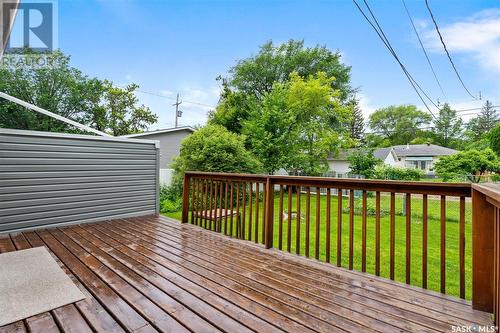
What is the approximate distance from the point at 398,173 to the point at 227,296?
10.2m

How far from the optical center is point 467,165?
10930 millimetres

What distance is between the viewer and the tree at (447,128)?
27.8 meters

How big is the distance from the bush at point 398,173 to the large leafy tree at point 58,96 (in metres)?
13.4

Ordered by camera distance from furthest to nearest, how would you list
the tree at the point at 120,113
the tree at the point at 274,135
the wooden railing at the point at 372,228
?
the tree at the point at 120,113 → the tree at the point at 274,135 → the wooden railing at the point at 372,228

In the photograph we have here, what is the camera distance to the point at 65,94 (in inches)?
448

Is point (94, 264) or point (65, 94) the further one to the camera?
point (65, 94)

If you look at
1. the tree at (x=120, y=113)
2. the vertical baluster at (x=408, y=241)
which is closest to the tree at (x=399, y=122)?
the tree at (x=120, y=113)

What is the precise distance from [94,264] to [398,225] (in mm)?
6842

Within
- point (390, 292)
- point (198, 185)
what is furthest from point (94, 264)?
point (390, 292)

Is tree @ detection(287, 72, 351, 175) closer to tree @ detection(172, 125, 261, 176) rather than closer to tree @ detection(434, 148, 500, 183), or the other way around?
tree @ detection(172, 125, 261, 176)

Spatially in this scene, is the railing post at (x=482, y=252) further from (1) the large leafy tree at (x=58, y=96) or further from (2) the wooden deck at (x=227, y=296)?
(1) the large leafy tree at (x=58, y=96)

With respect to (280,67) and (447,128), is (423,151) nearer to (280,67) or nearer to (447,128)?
(447,128)

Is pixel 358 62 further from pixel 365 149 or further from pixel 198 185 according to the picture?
pixel 198 185

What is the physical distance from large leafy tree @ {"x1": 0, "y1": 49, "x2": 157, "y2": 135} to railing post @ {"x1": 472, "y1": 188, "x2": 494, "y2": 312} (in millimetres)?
13282
